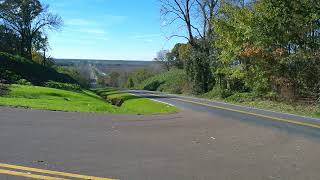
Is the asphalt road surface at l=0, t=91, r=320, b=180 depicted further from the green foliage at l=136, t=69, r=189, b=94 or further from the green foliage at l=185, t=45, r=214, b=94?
the green foliage at l=136, t=69, r=189, b=94

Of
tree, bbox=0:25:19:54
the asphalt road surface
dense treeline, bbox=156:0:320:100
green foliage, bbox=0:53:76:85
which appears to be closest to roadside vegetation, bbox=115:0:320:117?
dense treeline, bbox=156:0:320:100

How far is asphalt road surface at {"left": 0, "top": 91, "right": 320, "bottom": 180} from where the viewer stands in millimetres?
9539

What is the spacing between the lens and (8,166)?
30.8 feet

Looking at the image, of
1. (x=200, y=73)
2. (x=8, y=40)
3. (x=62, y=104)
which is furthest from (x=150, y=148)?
(x=8, y=40)

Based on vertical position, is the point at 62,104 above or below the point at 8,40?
below

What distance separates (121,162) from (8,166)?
221 cm

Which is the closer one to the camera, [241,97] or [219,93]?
[241,97]

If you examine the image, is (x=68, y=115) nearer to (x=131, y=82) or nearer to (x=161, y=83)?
(x=161, y=83)

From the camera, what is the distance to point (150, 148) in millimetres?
12328

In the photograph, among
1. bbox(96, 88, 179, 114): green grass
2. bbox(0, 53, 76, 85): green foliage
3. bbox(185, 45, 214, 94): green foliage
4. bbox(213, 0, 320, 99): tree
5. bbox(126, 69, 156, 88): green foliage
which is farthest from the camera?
bbox(126, 69, 156, 88): green foliage

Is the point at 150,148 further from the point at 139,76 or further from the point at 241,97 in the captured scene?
the point at 139,76

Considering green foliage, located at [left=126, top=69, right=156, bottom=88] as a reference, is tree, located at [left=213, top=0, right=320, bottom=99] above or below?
above

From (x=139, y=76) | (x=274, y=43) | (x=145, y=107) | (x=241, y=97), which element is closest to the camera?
(x=145, y=107)

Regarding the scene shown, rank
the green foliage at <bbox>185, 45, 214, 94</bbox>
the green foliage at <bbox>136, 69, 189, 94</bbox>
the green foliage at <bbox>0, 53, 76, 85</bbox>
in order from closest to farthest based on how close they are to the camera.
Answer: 1. the green foliage at <bbox>185, 45, 214, 94</bbox>
2. the green foliage at <bbox>0, 53, 76, 85</bbox>
3. the green foliage at <bbox>136, 69, 189, 94</bbox>
